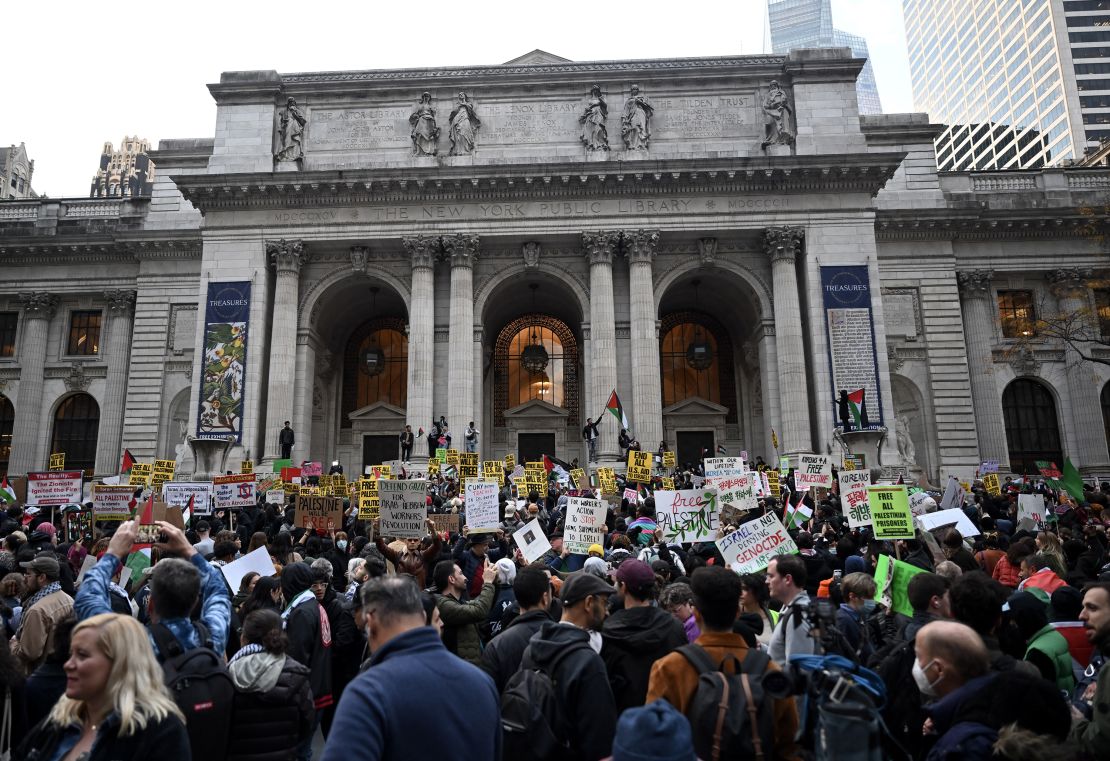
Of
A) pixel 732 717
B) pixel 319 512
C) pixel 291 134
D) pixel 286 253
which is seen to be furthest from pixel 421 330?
pixel 732 717

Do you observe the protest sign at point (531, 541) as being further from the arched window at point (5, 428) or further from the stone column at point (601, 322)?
the arched window at point (5, 428)

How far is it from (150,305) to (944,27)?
141 m

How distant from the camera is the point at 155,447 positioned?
37.2 meters

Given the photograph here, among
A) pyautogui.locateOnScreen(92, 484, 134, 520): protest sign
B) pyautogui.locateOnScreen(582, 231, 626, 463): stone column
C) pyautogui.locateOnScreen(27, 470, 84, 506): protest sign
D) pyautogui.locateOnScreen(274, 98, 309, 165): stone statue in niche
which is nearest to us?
pyautogui.locateOnScreen(92, 484, 134, 520): protest sign

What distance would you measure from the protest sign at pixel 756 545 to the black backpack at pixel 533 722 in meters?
4.81

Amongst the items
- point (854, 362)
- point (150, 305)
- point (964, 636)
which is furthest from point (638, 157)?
point (964, 636)

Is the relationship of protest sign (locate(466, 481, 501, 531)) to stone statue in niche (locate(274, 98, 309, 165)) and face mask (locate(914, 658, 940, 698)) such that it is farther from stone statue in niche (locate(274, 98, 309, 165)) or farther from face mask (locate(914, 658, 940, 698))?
stone statue in niche (locate(274, 98, 309, 165))

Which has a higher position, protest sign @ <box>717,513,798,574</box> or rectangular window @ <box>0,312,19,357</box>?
rectangular window @ <box>0,312,19,357</box>

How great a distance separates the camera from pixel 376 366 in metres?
40.0

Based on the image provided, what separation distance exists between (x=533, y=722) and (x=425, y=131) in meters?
33.5

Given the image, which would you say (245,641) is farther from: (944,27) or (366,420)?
(944,27)

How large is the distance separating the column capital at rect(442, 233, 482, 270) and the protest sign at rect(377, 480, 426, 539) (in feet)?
76.3

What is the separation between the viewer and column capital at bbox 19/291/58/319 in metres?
40.8

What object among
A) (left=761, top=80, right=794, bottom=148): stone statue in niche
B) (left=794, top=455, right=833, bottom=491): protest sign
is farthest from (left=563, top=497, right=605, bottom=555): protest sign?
(left=761, top=80, right=794, bottom=148): stone statue in niche
